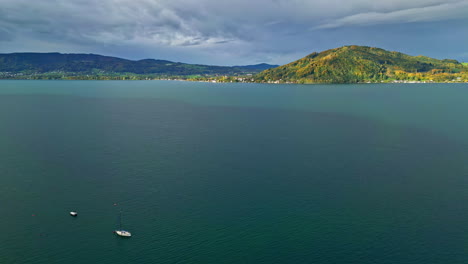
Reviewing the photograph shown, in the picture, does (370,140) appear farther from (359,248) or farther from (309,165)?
(359,248)

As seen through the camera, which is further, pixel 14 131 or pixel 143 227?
pixel 14 131

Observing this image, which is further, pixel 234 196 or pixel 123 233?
pixel 234 196

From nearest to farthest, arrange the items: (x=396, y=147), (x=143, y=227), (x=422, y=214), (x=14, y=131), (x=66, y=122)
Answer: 1. (x=143, y=227)
2. (x=422, y=214)
3. (x=396, y=147)
4. (x=14, y=131)
5. (x=66, y=122)

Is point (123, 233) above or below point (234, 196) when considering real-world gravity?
below

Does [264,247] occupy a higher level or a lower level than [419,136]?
lower

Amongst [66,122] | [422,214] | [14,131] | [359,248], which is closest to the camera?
[359,248]

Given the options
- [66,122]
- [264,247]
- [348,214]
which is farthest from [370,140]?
[66,122]

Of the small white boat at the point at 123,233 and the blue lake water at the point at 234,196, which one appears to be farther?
the small white boat at the point at 123,233

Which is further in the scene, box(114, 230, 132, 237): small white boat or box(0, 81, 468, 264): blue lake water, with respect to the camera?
box(114, 230, 132, 237): small white boat
